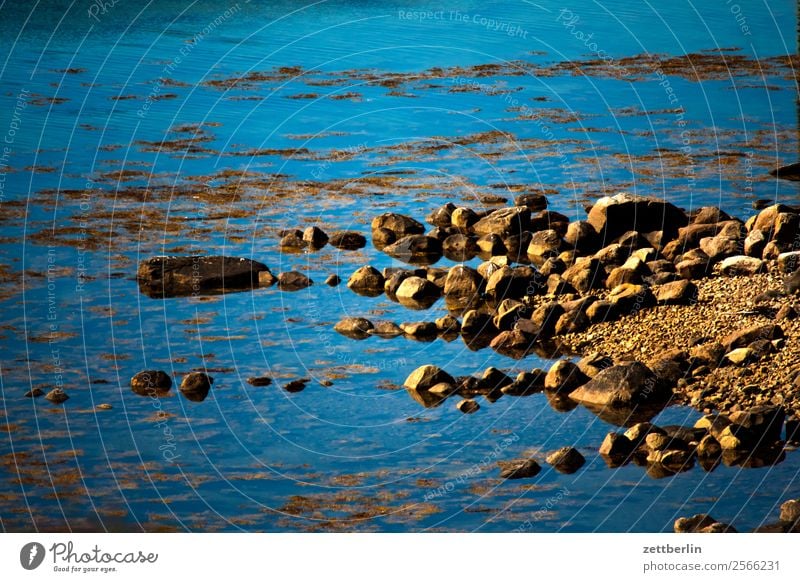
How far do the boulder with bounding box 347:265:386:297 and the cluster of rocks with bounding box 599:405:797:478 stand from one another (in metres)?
6.59

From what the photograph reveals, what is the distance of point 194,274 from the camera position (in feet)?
72.8

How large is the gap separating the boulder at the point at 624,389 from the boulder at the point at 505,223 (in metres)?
6.58

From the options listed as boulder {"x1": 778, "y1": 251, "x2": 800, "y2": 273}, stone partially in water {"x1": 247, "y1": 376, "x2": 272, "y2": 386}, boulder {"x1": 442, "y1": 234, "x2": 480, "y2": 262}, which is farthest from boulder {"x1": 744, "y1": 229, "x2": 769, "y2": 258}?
stone partially in water {"x1": 247, "y1": 376, "x2": 272, "y2": 386}

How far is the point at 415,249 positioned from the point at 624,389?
6.81 m

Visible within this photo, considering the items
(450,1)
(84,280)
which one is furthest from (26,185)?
(450,1)

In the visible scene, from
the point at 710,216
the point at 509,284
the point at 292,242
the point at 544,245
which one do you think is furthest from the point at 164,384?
the point at 710,216

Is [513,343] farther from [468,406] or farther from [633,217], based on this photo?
[633,217]

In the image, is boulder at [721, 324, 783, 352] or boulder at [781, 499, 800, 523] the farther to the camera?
boulder at [721, 324, 783, 352]

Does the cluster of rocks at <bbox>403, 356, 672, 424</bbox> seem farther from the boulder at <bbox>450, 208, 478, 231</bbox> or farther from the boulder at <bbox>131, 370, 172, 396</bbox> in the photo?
the boulder at <bbox>450, 208, 478, 231</bbox>

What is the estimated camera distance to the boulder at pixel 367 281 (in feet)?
72.2

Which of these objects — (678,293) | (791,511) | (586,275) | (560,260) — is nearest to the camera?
(791,511)

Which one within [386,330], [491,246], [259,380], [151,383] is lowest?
[259,380]

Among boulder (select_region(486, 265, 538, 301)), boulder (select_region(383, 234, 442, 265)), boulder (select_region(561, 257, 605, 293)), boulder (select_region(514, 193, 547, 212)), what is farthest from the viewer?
boulder (select_region(514, 193, 547, 212))

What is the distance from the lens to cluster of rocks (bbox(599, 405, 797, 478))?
52.2 ft
